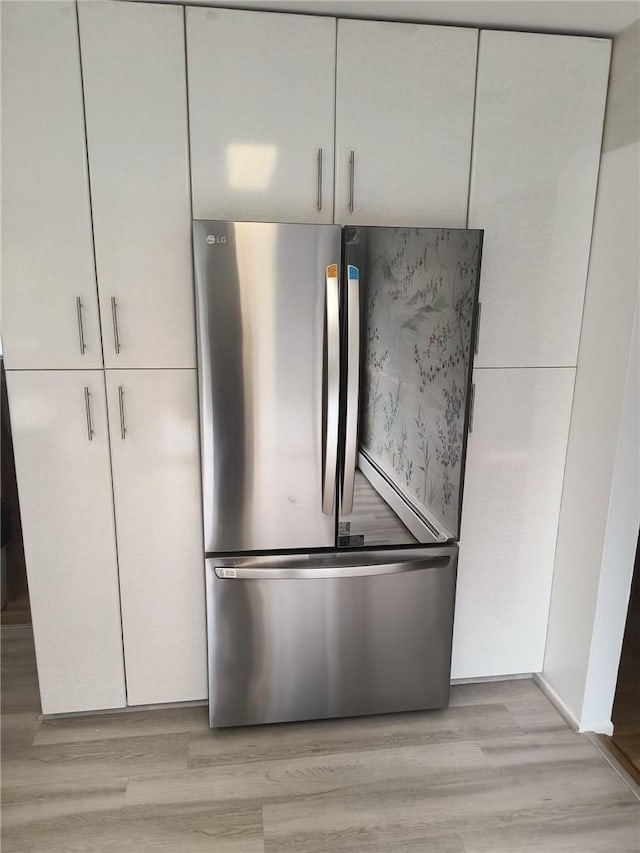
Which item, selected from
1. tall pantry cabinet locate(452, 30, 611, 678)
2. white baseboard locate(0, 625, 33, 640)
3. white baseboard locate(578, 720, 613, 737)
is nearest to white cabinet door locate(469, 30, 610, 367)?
tall pantry cabinet locate(452, 30, 611, 678)

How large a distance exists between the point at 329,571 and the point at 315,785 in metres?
0.68

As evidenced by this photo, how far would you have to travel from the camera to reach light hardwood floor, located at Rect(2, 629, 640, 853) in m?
1.82

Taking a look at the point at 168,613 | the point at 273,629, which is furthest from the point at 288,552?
the point at 168,613

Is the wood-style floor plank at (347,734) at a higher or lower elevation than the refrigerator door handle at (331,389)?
lower

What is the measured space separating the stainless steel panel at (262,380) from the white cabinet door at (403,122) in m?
0.29

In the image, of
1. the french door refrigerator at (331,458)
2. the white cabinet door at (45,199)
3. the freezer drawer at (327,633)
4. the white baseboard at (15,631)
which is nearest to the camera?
the white cabinet door at (45,199)

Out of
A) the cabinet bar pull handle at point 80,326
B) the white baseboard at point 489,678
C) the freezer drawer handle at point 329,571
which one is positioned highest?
the cabinet bar pull handle at point 80,326

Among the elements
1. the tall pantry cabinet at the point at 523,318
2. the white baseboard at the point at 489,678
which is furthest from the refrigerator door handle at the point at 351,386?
the white baseboard at the point at 489,678

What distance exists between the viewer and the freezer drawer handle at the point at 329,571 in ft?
6.82

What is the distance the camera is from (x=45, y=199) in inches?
74.4

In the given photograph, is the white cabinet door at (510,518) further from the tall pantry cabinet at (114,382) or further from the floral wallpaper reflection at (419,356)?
the tall pantry cabinet at (114,382)

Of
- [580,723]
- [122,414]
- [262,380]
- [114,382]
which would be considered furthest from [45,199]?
[580,723]

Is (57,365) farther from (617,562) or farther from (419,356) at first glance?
(617,562)

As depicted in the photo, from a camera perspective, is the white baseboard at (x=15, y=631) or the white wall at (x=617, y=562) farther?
the white baseboard at (x=15, y=631)
